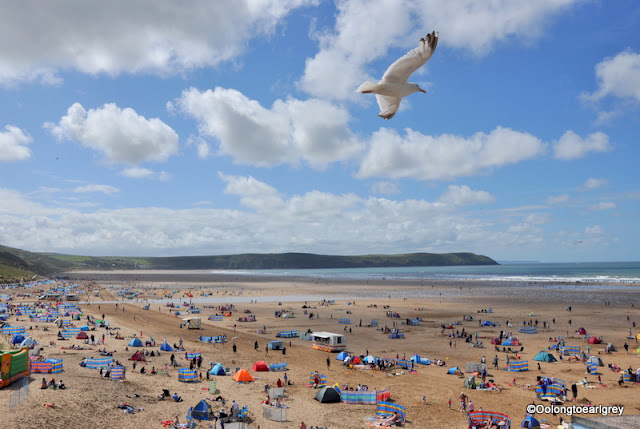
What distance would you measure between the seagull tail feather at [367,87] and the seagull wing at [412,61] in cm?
19

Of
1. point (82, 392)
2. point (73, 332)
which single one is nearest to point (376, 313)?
point (73, 332)

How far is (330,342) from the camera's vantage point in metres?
34.2

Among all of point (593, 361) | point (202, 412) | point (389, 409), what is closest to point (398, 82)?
point (389, 409)

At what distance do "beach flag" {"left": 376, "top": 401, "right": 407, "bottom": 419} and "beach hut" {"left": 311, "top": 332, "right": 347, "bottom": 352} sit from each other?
14.0m

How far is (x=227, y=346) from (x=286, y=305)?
104 ft

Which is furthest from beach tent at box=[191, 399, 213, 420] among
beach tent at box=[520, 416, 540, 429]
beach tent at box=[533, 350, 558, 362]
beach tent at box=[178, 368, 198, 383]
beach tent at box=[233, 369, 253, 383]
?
beach tent at box=[533, 350, 558, 362]

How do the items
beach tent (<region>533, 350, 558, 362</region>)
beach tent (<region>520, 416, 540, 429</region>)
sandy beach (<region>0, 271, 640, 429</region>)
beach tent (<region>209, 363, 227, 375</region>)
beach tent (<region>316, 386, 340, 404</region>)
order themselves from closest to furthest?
1. beach tent (<region>520, 416, 540, 429</region>)
2. sandy beach (<region>0, 271, 640, 429</region>)
3. beach tent (<region>316, 386, 340, 404</region>)
4. beach tent (<region>209, 363, 227, 375</region>)
5. beach tent (<region>533, 350, 558, 362</region>)

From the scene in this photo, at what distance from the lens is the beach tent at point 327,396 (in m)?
21.5

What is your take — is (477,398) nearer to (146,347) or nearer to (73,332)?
(146,347)

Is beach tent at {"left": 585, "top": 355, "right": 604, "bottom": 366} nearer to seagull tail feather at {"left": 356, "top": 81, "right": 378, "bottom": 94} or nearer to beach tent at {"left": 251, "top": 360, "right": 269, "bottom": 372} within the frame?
beach tent at {"left": 251, "top": 360, "right": 269, "bottom": 372}

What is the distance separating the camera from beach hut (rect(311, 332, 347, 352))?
34.0 metres

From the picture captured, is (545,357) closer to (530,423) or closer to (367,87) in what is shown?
(530,423)

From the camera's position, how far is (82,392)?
Answer: 68.4 feet

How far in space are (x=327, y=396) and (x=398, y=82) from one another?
1797cm
